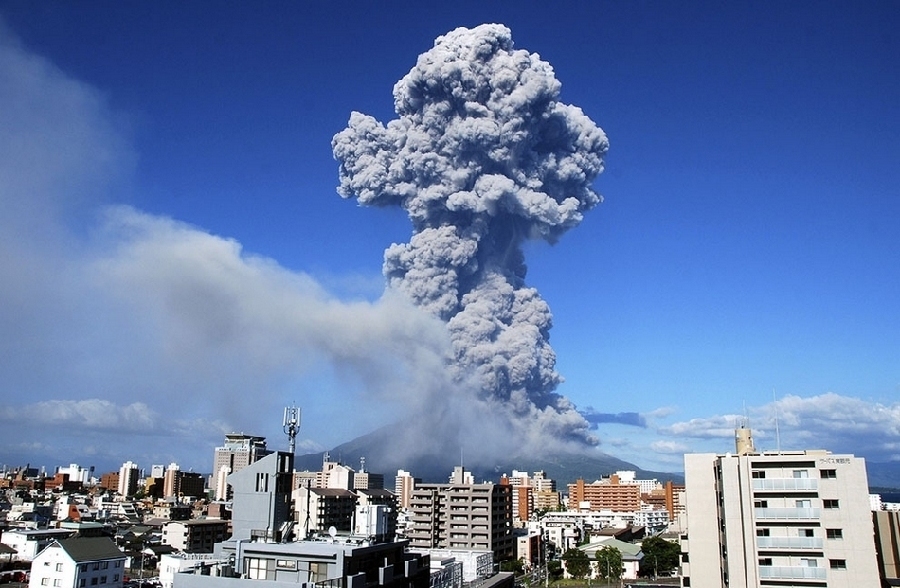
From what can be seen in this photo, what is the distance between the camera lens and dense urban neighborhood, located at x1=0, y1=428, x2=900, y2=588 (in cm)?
1748

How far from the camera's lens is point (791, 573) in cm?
2019

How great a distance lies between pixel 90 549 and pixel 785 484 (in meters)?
33.2

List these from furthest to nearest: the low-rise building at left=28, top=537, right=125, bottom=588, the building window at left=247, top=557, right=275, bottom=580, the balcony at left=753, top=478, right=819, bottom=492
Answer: the low-rise building at left=28, top=537, right=125, bottom=588 < the balcony at left=753, top=478, right=819, bottom=492 < the building window at left=247, top=557, right=275, bottom=580

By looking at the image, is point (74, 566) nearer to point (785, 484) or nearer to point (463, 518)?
point (463, 518)

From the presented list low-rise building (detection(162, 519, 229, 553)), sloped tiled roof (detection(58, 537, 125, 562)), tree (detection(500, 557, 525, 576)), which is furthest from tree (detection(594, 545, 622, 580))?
sloped tiled roof (detection(58, 537, 125, 562))

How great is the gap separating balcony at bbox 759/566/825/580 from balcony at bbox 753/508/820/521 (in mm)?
Result: 1326

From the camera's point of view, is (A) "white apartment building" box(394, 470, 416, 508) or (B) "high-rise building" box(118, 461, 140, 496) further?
(B) "high-rise building" box(118, 461, 140, 496)

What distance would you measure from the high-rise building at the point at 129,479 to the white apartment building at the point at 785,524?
13459cm

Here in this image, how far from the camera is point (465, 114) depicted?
80.1m

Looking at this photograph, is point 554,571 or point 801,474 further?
point 554,571

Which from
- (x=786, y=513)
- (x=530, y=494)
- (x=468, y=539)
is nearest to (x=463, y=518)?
(x=468, y=539)

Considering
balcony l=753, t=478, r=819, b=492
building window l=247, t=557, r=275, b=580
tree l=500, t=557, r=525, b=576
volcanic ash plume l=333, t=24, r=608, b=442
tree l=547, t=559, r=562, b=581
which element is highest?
volcanic ash plume l=333, t=24, r=608, b=442

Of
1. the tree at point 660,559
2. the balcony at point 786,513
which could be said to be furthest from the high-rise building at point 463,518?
the balcony at point 786,513

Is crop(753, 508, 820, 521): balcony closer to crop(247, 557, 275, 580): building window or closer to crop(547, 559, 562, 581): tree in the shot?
crop(247, 557, 275, 580): building window
